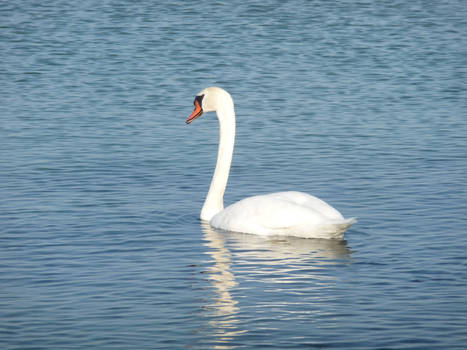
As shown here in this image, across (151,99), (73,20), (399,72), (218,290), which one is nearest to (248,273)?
(218,290)

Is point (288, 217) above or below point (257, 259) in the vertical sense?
above

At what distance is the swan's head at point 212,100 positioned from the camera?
15.0m

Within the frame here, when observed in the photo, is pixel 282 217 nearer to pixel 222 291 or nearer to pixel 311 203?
pixel 311 203

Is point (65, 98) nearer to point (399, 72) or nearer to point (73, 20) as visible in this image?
point (399, 72)

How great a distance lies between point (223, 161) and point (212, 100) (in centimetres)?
83

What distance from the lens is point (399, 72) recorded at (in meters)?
A: 28.3

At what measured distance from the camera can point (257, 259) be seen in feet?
40.1

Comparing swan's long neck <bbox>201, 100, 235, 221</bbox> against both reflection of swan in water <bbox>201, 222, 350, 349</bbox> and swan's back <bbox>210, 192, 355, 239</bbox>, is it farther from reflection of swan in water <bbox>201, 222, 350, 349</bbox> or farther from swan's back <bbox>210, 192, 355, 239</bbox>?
swan's back <bbox>210, 192, 355, 239</bbox>

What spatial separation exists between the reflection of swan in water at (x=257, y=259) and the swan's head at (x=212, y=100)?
75.5 inches

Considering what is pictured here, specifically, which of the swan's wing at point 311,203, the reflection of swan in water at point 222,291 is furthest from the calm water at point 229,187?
the swan's wing at point 311,203

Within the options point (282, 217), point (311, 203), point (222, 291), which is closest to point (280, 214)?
point (282, 217)

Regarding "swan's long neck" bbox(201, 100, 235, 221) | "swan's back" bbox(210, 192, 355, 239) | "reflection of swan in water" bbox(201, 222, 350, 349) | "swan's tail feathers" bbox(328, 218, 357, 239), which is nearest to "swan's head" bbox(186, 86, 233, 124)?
"swan's long neck" bbox(201, 100, 235, 221)

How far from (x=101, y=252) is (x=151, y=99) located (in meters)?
11.8

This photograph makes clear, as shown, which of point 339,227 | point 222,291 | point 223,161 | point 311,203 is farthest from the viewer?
point 223,161
